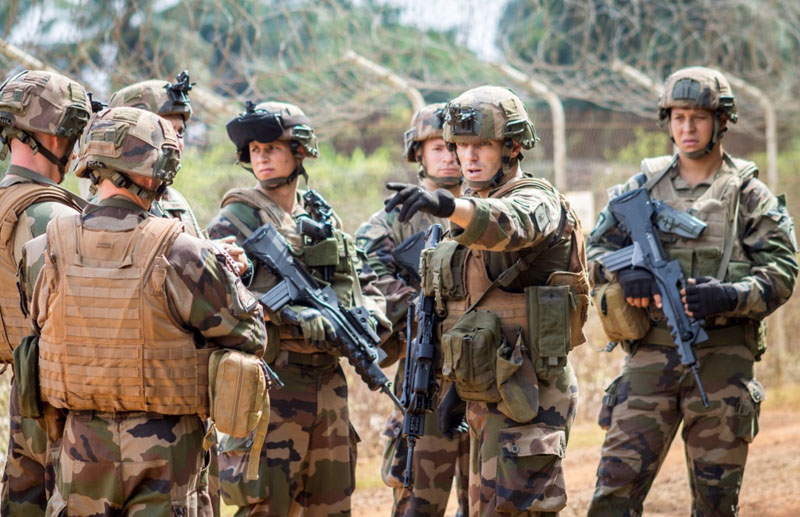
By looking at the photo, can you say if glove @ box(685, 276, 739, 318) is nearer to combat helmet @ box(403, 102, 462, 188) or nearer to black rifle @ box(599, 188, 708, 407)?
black rifle @ box(599, 188, 708, 407)

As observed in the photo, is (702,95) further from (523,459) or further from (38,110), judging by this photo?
(38,110)

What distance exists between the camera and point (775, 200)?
561cm

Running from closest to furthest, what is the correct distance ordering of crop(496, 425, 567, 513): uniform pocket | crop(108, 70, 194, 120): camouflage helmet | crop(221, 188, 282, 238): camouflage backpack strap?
crop(496, 425, 567, 513): uniform pocket < crop(108, 70, 194, 120): camouflage helmet < crop(221, 188, 282, 238): camouflage backpack strap

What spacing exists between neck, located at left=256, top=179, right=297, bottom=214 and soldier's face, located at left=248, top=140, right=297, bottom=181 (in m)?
0.07

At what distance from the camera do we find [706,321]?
545 centimetres

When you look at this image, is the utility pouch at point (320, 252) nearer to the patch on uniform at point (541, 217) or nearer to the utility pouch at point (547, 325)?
the utility pouch at point (547, 325)

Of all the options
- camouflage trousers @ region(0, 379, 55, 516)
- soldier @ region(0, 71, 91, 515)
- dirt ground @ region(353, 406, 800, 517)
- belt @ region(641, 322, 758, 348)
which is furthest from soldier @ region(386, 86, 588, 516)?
dirt ground @ region(353, 406, 800, 517)

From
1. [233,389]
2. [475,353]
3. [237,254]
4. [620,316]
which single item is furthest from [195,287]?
[620,316]

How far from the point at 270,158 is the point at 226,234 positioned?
429 millimetres

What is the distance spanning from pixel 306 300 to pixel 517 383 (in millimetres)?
1167

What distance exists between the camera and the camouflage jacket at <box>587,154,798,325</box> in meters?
5.40

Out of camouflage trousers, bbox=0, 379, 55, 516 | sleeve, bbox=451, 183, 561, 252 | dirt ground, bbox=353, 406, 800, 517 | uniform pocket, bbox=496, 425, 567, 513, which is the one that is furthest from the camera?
dirt ground, bbox=353, 406, 800, 517

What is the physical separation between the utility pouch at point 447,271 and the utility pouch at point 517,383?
0.32 meters

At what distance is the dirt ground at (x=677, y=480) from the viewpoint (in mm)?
6984
